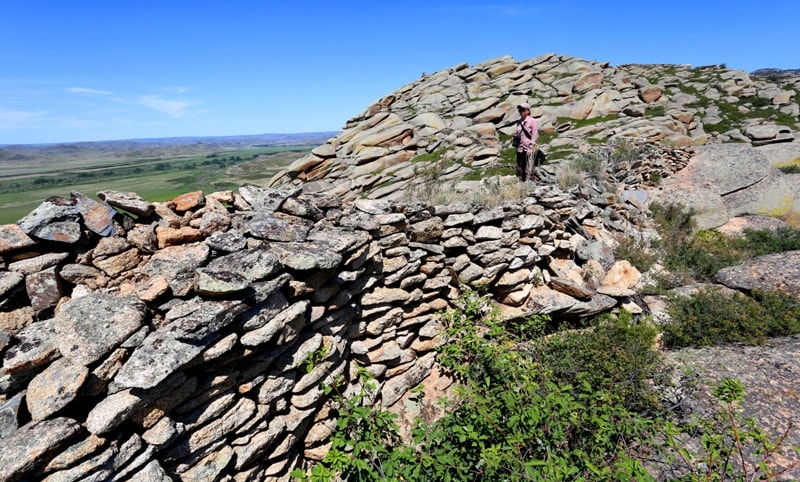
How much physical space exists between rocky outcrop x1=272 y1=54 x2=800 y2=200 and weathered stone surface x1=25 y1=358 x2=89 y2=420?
9765 millimetres

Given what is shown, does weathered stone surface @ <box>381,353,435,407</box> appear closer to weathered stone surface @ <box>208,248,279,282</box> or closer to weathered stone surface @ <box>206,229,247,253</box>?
weathered stone surface @ <box>208,248,279,282</box>

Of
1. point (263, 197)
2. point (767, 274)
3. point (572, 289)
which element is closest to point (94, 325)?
point (263, 197)

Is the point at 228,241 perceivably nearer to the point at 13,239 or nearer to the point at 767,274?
the point at 13,239

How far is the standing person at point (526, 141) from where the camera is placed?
1103cm

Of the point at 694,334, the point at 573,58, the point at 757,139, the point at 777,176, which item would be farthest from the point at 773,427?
the point at 573,58

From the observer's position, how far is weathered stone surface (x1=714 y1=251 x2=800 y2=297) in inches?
342

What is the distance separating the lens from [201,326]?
12.7 ft

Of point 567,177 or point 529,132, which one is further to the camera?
point 567,177

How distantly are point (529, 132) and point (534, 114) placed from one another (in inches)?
385

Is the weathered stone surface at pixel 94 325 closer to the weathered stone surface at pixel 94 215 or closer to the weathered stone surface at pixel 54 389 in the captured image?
the weathered stone surface at pixel 54 389

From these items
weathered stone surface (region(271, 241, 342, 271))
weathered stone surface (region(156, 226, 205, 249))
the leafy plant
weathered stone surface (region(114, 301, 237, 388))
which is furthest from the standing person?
weathered stone surface (region(114, 301, 237, 388))

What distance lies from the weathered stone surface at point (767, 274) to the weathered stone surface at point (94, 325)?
1183 cm

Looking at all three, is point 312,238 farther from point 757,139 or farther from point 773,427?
point 757,139

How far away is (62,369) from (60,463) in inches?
31.4
